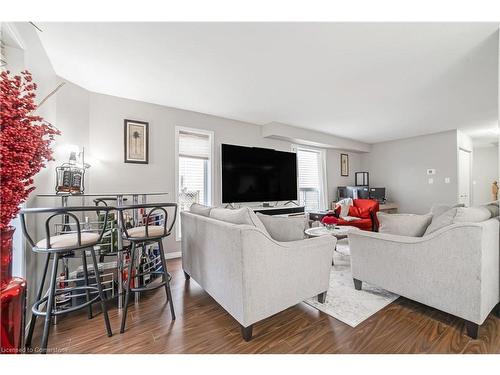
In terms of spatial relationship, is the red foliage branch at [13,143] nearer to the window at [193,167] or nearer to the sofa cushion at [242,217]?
the sofa cushion at [242,217]

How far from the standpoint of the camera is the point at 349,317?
1714mm

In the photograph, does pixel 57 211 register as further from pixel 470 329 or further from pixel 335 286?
pixel 470 329

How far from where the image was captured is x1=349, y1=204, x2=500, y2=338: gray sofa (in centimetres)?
143

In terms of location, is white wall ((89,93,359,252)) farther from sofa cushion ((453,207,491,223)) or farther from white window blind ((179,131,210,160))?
sofa cushion ((453,207,491,223))

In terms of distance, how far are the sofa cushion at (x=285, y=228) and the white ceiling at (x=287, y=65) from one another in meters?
1.60

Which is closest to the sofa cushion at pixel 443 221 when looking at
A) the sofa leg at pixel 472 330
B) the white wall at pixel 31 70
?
the sofa leg at pixel 472 330

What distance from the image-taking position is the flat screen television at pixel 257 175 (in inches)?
158

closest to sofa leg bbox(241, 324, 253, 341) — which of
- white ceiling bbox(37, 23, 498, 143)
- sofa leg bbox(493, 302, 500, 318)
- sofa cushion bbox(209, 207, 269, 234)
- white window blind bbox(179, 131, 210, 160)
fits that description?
sofa cushion bbox(209, 207, 269, 234)

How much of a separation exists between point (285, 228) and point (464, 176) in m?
6.21

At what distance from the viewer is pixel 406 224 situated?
1898mm

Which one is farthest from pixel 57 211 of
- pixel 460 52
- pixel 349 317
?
pixel 460 52
